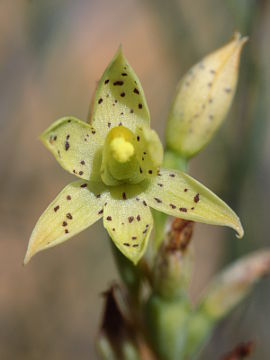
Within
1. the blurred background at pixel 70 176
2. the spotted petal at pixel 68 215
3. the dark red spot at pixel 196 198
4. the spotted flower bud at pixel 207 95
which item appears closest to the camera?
the spotted petal at pixel 68 215

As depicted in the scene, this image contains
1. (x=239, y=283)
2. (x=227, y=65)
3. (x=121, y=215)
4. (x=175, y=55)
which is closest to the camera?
(x=121, y=215)

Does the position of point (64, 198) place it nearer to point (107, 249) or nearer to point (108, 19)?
point (107, 249)

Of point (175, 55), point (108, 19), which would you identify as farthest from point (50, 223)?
point (108, 19)

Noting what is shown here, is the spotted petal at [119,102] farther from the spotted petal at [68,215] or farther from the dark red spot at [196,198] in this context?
the dark red spot at [196,198]

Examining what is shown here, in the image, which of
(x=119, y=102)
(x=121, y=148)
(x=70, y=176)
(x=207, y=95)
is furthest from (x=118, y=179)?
(x=70, y=176)

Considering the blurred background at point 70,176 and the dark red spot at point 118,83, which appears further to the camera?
the blurred background at point 70,176

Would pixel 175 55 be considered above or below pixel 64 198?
above

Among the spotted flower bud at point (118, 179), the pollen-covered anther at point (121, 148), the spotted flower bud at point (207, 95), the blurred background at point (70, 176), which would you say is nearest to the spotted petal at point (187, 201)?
the spotted flower bud at point (118, 179)
